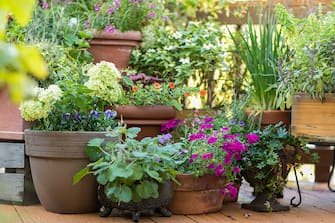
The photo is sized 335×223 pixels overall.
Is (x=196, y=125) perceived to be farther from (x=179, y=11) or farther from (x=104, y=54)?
(x=179, y=11)

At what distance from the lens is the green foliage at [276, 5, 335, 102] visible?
2.44 m

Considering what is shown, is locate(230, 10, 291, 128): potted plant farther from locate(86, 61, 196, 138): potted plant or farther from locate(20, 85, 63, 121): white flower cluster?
locate(20, 85, 63, 121): white flower cluster

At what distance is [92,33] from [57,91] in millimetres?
1075

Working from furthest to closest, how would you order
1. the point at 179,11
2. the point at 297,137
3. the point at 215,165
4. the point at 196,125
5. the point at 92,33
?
the point at 179,11 → the point at 92,33 → the point at 196,125 → the point at 297,137 → the point at 215,165

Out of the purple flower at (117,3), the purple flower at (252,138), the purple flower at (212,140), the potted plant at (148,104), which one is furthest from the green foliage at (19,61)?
the purple flower at (117,3)

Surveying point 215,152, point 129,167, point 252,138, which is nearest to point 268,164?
point 252,138

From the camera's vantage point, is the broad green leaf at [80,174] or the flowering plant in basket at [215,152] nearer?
the broad green leaf at [80,174]

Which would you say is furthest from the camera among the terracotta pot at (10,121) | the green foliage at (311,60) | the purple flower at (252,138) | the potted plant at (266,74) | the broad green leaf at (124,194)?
the potted plant at (266,74)

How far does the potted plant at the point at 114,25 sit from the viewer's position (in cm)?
332

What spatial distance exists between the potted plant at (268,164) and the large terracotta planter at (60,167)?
0.77 meters

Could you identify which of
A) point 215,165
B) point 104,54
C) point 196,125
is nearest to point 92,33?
point 104,54

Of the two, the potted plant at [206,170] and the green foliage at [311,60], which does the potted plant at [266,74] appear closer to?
the green foliage at [311,60]

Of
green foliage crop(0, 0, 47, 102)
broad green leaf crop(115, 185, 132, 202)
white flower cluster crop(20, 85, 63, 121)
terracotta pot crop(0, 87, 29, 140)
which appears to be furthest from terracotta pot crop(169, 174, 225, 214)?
green foliage crop(0, 0, 47, 102)

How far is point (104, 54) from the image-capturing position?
11.0 feet
